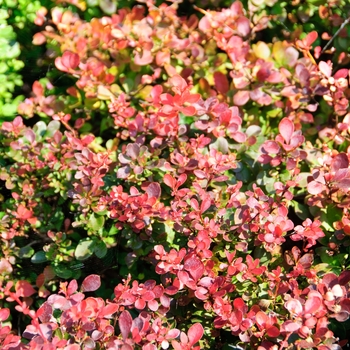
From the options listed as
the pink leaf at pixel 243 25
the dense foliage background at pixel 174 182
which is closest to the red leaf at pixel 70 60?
the dense foliage background at pixel 174 182

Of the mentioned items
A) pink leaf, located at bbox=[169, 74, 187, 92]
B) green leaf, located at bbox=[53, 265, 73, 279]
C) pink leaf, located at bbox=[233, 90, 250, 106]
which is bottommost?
green leaf, located at bbox=[53, 265, 73, 279]

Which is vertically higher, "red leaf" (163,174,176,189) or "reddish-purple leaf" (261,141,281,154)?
"reddish-purple leaf" (261,141,281,154)

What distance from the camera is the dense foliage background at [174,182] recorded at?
1.28 metres

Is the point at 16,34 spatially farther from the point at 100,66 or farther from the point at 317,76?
the point at 317,76

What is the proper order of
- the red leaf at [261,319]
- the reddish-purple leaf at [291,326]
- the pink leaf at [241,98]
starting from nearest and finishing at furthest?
the reddish-purple leaf at [291,326], the red leaf at [261,319], the pink leaf at [241,98]

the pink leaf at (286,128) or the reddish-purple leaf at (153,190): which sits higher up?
the pink leaf at (286,128)

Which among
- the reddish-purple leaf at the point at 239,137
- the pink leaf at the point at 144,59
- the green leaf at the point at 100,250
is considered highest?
the reddish-purple leaf at the point at 239,137

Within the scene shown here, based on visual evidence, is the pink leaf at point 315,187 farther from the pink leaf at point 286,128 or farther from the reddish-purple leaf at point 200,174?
the reddish-purple leaf at point 200,174

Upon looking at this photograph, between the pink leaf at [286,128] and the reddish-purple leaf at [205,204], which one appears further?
the pink leaf at [286,128]

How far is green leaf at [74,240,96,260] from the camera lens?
158cm

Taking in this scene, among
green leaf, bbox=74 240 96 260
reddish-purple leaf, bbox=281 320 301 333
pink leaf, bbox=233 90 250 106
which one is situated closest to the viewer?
reddish-purple leaf, bbox=281 320 301 333

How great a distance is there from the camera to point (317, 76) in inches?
70.0

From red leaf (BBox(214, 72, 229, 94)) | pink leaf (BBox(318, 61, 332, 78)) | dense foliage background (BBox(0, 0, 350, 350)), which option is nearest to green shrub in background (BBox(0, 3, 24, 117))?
dense foliage background (BBox(0, 0, 350, 350))

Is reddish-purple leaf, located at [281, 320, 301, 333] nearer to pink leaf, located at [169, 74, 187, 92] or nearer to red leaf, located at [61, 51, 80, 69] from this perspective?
pink leaf, located at [169, 74, 187, 92]
